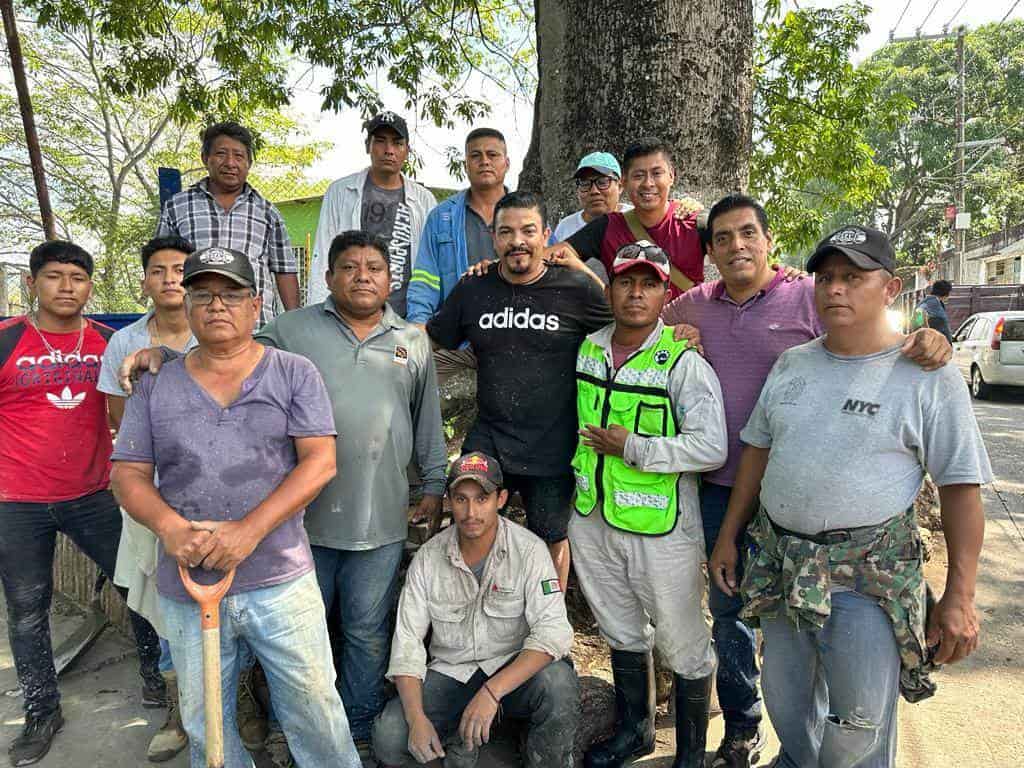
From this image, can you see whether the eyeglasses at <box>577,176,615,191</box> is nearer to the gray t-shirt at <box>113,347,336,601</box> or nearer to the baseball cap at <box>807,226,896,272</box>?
the baseball cap at <box>807,226,896,272</box>

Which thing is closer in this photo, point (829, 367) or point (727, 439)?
point (829, 367)

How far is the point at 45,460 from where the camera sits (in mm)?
3404

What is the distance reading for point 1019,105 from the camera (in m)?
29.5

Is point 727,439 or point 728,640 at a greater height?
point 727,439

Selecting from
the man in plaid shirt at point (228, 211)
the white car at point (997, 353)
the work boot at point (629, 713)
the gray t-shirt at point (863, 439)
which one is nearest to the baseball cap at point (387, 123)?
the man in plaid shirt at point (228, 211)

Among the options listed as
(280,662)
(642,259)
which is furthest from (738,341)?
(280,662)

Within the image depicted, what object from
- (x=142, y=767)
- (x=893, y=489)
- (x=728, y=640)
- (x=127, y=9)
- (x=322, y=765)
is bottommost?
(x=142, y=767)

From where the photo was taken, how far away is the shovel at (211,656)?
7.43 feet

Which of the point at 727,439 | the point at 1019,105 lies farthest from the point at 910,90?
the point at 727,439

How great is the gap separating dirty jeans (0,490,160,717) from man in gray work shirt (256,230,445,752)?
1339 mm

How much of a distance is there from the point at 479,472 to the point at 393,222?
6.44 ft

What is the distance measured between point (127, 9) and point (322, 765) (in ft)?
24.4

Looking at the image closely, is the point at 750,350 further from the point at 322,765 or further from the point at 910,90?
the point at 910,90

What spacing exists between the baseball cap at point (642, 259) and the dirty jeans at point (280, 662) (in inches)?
66.9
